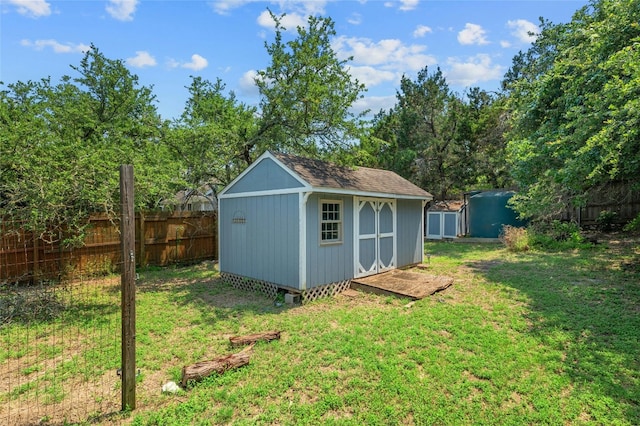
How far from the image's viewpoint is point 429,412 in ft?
9.61

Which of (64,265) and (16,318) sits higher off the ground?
(64,265)

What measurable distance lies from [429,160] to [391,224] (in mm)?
11823

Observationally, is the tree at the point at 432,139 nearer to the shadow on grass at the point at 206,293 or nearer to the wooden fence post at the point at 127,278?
the shadow on grass at the point at 206,293

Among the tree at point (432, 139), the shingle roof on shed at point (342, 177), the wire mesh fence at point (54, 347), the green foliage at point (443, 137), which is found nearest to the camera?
the wire mesh fence at point (54, 347)

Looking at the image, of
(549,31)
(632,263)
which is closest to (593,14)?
(549,31)

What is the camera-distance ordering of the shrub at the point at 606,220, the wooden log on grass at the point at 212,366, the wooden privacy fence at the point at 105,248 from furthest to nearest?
the shrub at the point at 606,220
the wooden privacy fence at the point at 105,248
the wooden log on grass at the point at 212,366

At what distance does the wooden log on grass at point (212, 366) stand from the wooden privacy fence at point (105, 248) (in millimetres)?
3222

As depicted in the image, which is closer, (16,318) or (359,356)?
(359,356)

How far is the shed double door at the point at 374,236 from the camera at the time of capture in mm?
7551

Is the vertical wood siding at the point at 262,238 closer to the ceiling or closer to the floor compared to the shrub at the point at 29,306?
closer to the ceiling

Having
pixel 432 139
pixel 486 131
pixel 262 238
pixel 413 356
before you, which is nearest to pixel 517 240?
pixel 432 139

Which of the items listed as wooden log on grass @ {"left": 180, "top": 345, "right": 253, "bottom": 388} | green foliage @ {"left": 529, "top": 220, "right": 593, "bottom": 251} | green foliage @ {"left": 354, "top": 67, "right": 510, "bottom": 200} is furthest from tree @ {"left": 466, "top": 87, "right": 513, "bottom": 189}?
wooden log on grass @ {"left": 180, "top": 345, "right": 253, "bottom": 388}

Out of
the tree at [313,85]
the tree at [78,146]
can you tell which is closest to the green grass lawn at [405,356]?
the tree at [78,146]

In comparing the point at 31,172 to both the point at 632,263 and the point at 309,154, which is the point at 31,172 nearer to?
the point at 309,154
